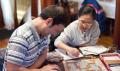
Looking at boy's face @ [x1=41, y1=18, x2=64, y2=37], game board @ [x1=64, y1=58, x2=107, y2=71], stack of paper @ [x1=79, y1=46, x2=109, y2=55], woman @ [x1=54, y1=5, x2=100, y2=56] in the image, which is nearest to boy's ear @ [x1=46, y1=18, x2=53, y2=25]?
boy's face @ [x1=41, y1=18, x2=64, y2=37]

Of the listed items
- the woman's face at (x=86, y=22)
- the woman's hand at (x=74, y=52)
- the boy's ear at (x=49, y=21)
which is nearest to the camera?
the boy's ear at (x=49, y=21)

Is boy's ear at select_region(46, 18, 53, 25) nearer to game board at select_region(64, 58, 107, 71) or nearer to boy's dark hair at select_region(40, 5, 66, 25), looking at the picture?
boy's dark hair at select_region(40, 5, 66, 25)

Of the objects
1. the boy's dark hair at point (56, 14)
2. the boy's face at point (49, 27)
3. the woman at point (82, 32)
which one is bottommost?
the woman at point (82, 32)

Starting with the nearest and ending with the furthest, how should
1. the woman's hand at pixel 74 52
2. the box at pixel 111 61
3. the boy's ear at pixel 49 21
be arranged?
the boy's ear at pixel 49 21, the box at pixel 111 61, the woman's hand at pixel 74 52

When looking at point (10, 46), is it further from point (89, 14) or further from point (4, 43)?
point (4, 43)

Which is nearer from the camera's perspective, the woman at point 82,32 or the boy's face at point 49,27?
the boy's face at point 49,27

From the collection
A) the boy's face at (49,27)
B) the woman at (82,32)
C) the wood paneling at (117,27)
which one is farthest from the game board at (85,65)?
the wood paneling at (117,27)

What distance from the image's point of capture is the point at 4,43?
334cm

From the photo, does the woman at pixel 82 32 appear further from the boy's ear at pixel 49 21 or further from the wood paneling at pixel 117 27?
the wood paneling at pixel 117 27

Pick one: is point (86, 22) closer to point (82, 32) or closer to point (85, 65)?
point (82, 32)

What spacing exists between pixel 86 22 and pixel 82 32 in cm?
11

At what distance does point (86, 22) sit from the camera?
1.82m

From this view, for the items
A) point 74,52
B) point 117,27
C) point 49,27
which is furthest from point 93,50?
point 117,27

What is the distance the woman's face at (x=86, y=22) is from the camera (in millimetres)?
1798
